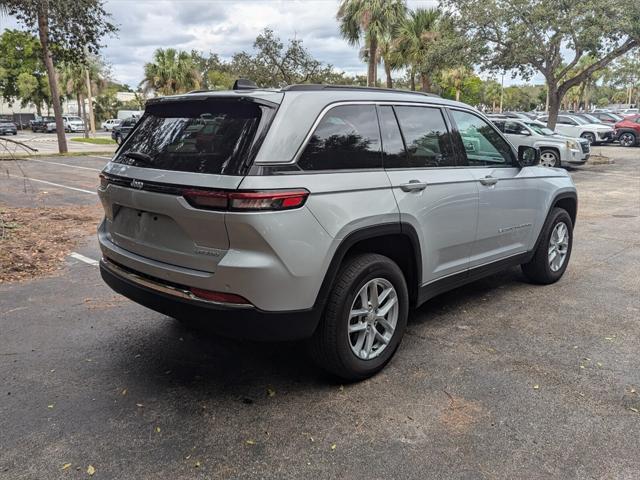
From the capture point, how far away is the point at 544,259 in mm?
5273

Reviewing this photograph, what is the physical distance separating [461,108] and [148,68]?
1587 inches

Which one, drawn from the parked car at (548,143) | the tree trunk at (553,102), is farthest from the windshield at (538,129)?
the tree trunk at (553,102)

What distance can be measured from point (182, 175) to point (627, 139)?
32296 mm

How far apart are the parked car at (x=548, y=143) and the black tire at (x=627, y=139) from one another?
14.1 m

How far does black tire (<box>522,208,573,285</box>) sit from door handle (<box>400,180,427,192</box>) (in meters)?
2.12

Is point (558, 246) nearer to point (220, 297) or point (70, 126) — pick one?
point (220, 297)

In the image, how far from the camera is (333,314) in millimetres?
3127

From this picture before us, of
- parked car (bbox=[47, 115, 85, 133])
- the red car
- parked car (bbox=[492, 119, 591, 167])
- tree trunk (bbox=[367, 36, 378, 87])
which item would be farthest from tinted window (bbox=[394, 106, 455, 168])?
parked car (bbox=[47, 115, 85, 133])

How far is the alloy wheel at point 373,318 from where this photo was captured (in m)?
3.36

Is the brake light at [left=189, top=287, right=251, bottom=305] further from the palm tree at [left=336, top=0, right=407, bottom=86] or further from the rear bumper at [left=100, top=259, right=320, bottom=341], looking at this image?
the palm tree at [left=336, top=0, right=407, bottom=86]

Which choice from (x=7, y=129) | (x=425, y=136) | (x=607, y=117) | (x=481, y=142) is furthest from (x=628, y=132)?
(x=7, y=129)

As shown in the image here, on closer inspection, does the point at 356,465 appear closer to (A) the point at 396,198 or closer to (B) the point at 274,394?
(B) the point at 274,394

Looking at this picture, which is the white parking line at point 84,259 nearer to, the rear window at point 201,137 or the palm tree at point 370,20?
the rear window at point 201,137

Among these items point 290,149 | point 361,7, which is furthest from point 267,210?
point 361,7
